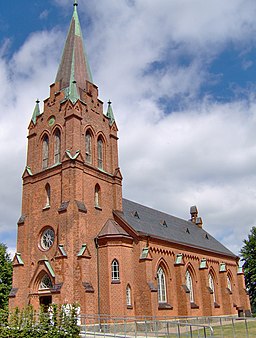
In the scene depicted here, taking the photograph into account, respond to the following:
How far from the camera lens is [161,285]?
3450 cm

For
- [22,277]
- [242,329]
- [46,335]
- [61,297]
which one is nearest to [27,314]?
[46,335]

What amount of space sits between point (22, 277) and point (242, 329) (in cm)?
1706

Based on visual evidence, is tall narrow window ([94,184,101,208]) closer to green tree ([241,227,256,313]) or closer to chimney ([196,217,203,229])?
chimney ([196,217,203,229])

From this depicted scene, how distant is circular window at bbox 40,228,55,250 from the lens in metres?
29.8

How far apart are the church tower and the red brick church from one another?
0.08 metres

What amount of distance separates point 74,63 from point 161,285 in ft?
74.5

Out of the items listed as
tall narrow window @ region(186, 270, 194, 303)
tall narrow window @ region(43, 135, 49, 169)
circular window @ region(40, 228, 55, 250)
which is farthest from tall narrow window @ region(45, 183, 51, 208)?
tall narrow window @ region(186, 270, 194, 303)

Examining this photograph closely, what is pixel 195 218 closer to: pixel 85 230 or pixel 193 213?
pixel 193 213

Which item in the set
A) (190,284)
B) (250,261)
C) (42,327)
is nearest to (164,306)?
(190,284)

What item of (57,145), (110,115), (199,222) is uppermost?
(110,115)

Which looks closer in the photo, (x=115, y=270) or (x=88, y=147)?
(x=115, y=270)

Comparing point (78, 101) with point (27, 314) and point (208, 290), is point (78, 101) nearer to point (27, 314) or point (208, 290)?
point (27, 314)

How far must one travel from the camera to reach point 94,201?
31.4 meters

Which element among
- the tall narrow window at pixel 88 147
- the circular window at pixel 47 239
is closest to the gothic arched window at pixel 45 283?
the circular window at pixel 47 239
